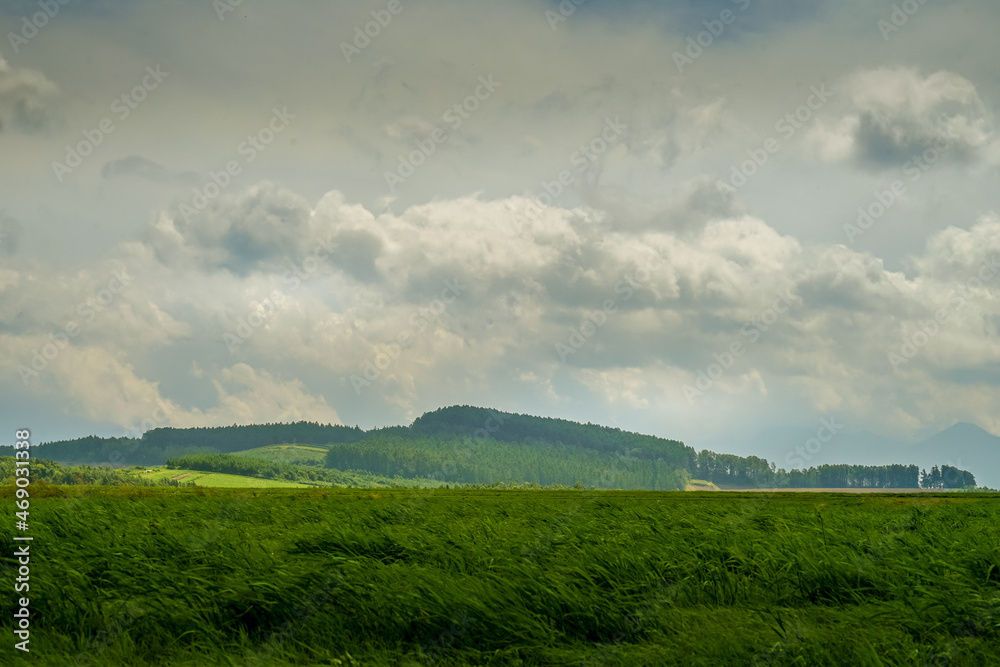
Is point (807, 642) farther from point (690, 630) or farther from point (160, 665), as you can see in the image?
point (160, 665)

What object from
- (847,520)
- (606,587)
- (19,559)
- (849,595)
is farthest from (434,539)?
(847,520)

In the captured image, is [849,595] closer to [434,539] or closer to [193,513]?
[434,539]

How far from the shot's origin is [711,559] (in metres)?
12.0

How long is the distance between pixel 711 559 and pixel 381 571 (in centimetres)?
572

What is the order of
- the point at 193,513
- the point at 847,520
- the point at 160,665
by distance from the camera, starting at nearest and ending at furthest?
the point at 160,665, the point at 847,520, the point at 193,513

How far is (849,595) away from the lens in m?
10.6

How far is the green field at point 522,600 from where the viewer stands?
823 cm

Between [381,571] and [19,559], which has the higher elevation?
[381,571]

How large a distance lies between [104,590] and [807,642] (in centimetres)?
1027

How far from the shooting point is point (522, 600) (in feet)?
30.8

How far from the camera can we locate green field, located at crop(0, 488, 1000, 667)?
27.0 ft

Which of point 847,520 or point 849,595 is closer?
point 849,595

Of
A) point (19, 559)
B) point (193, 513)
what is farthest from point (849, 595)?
point (193, 513)

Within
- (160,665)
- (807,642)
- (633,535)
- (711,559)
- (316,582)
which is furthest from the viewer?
(633,535)
